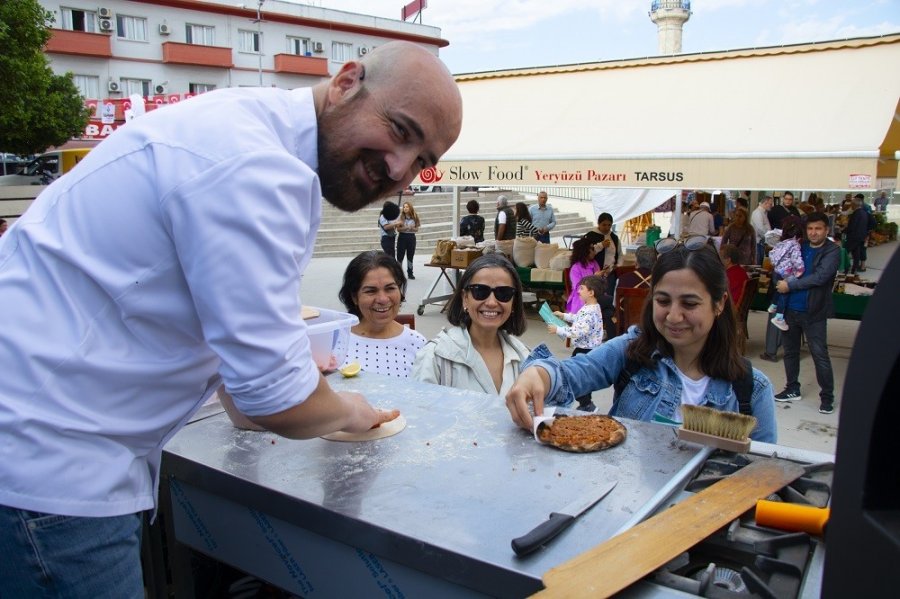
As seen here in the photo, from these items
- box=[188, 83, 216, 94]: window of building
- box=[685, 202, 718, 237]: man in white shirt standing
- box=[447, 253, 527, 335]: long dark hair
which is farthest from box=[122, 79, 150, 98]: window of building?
box=[447, 253, 527, 335]: long dark hair

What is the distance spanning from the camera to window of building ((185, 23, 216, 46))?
3503 cm

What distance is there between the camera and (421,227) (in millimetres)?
23172

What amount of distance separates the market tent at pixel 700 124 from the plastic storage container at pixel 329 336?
5.45 m

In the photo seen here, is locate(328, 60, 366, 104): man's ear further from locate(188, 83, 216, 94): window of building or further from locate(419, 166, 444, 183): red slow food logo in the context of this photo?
locate(188, 83, 216, 94): window of building

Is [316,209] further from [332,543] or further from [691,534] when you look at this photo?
[691,534]

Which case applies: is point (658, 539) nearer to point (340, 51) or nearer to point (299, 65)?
point (299, 65)

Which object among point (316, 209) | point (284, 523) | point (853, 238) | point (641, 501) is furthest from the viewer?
point (853, 238)

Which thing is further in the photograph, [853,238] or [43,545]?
[853,238]

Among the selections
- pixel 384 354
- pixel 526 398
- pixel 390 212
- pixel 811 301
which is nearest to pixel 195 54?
pixel 390 212

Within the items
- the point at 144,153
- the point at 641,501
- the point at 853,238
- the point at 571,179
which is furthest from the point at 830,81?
the point at 853,238

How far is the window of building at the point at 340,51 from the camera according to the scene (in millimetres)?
39844

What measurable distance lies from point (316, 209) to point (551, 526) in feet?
2.36

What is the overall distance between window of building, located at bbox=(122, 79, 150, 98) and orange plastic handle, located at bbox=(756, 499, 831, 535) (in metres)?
36.8

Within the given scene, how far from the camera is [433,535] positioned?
4.39 ft
